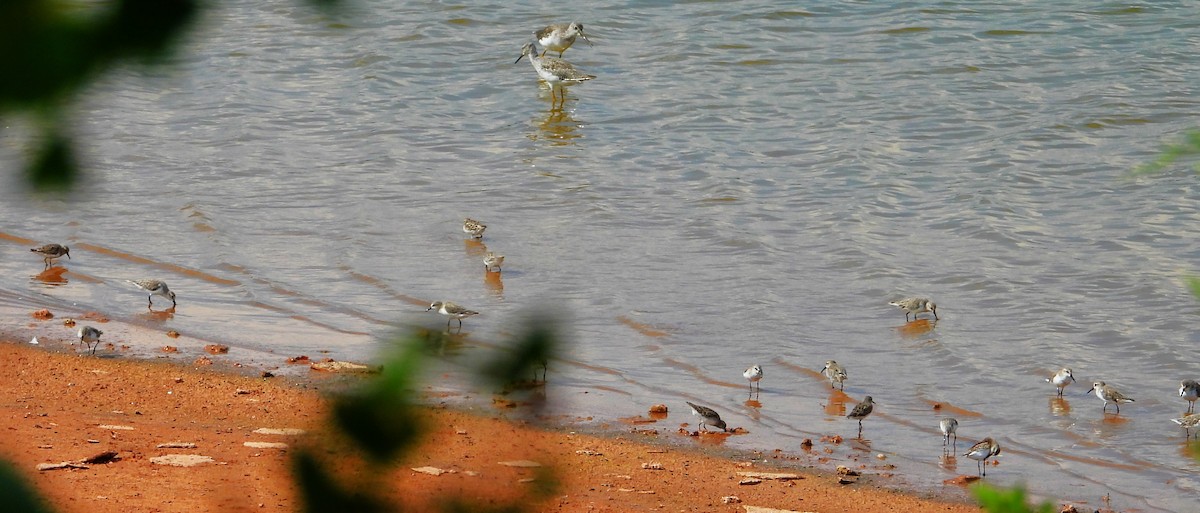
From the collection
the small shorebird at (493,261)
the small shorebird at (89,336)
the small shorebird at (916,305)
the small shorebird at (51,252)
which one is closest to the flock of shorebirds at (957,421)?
the small shorebird at (916,305)

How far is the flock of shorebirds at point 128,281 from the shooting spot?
318 inches

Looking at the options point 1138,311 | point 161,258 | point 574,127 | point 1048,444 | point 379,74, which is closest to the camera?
point 1048,444

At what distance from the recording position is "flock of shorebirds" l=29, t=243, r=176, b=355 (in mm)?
8078

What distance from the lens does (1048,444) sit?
769 centimetres

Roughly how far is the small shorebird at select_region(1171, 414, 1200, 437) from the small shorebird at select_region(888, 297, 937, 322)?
215cm

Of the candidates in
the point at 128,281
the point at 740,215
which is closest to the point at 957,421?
the point at 740,215

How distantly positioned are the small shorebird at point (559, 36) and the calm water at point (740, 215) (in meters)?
0.48

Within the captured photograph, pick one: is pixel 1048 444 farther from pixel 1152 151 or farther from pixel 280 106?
pixel 280 106

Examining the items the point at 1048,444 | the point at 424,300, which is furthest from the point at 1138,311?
the point at 424,300

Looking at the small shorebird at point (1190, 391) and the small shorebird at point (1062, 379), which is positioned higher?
the small shorebird at point (1190, 391)

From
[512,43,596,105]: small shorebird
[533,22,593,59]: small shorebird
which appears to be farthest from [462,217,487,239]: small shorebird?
[533,22,593,59]: small shorebird

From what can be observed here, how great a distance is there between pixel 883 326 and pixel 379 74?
10624 millimetres

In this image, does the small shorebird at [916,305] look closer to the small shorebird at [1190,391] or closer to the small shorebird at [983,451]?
the small shorebird at [1190,391]

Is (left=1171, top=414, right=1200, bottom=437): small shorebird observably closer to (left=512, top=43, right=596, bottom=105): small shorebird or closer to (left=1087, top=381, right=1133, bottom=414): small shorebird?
(left=1087, top=381, right=1133, bottom=414): small shorebird
